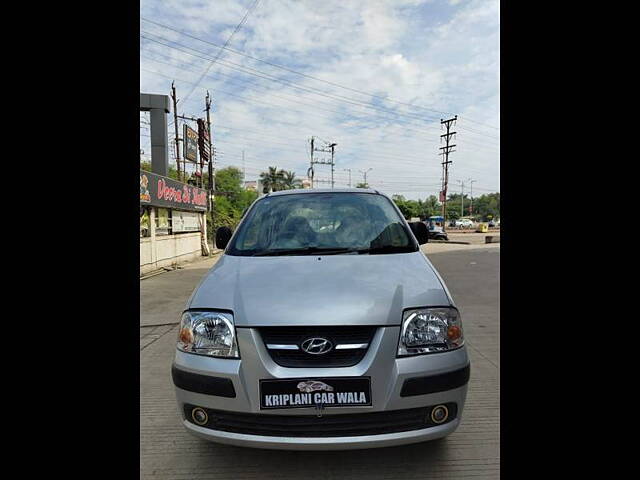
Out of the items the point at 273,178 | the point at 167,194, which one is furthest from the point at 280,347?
the point at 273,178

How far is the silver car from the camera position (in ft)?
5.66

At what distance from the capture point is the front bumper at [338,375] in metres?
1.72

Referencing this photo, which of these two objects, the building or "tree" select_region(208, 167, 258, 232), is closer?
the building

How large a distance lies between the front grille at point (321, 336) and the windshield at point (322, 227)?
0.80 meters

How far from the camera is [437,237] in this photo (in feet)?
97.0

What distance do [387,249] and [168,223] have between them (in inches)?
439

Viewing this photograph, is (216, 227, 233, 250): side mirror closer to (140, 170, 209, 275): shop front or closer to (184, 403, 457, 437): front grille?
(184, 403, 457, 437): front grille

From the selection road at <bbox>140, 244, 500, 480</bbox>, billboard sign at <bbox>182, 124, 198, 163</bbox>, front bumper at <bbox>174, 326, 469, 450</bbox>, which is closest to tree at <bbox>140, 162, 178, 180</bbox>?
billboard sign at <bbox>182, 124, 198, 163</bbox>

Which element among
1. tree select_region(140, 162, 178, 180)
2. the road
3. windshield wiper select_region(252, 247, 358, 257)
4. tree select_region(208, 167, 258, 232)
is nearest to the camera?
the road

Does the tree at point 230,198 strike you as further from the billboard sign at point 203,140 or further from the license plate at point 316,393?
the license plate at point 316,393

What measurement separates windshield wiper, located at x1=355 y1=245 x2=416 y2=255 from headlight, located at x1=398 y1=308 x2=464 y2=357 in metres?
0.67
